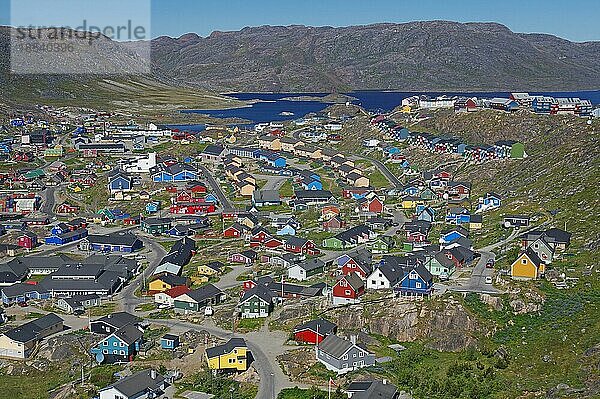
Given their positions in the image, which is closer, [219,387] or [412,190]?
[219,387]

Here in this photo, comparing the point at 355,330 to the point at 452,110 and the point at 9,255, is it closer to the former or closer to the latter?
the point at 9,255

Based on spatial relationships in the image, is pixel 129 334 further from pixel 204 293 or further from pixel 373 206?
pixel 373 206

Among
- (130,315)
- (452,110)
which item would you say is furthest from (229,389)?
(452,110)

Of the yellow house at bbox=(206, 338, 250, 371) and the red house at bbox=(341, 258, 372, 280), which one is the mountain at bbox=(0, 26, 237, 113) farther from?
the yellow house at bbox=(206, 338, 250, 371)

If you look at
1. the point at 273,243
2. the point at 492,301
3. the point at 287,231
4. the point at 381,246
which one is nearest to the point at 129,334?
the point at 492,301

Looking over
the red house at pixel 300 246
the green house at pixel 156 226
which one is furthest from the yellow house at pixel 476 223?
the green house at pixel 156 226

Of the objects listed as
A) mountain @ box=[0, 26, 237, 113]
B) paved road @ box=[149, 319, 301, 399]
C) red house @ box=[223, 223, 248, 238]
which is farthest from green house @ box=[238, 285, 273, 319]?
mountain @ box=[0, 26, 237, 113]
